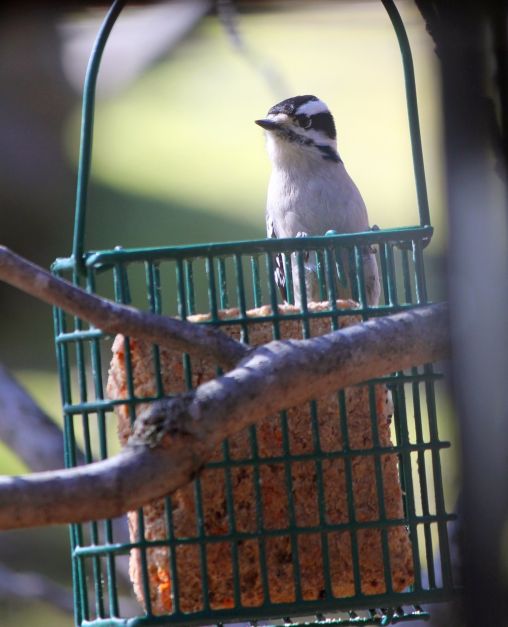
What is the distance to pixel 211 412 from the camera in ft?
6.02

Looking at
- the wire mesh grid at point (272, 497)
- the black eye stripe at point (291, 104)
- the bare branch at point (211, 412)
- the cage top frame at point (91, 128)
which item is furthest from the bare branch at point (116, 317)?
the black eye stripe at point (291, 104)

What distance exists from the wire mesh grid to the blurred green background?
429 cm

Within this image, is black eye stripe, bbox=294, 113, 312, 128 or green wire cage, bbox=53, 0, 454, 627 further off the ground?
black eye stripe, bbox=294, 113, 312, 128

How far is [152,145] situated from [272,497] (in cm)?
615

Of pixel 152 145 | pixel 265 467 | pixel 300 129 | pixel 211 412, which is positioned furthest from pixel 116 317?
pixel 152 145

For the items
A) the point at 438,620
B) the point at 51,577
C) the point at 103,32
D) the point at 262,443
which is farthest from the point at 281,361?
the point at 51,577

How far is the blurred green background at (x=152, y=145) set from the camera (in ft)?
24.7

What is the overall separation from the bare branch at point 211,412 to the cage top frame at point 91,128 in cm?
77

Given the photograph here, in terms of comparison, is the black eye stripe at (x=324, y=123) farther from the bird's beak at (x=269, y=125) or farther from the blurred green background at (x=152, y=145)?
the blurred green background at (x=152, y=145)

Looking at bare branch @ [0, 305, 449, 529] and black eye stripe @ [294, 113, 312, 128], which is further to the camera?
black eye stripe @ [294, 113, 312, 128]

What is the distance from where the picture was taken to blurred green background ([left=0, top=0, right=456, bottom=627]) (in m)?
7.53

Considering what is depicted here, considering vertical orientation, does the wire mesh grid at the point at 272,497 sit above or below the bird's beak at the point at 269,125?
below

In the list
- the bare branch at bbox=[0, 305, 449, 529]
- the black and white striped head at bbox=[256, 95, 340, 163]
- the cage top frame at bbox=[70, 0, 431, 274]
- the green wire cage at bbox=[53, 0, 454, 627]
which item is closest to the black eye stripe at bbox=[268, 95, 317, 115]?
the black and white striped head at bbox=[256, 95, 340, 163]

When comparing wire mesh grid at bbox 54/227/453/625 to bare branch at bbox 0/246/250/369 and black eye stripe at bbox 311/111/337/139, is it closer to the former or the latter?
bare branch at bbox 0/246/250/369
